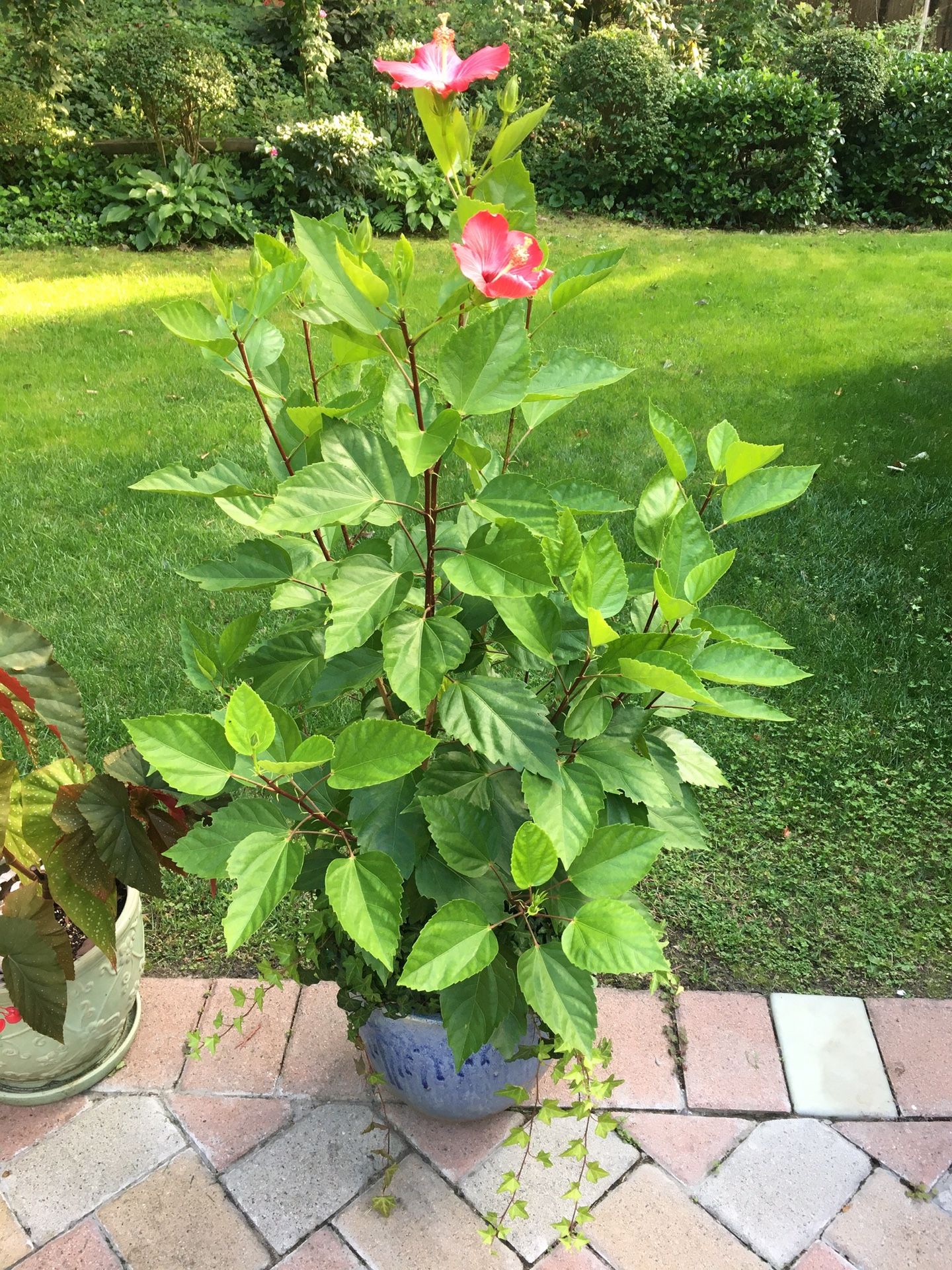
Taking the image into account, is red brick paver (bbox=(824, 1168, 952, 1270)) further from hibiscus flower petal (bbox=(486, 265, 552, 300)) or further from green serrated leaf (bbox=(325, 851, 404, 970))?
hibiscus flower petal (bbox=(486, 265, 552, 300))

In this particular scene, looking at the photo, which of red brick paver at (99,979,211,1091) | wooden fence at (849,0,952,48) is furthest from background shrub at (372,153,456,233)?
wooden fence at (849,0,952,48)

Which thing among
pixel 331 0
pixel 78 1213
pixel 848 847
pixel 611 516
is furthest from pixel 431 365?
pixel 331 0

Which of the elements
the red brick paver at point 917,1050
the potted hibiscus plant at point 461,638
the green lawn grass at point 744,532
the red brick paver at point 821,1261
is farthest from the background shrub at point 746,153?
the red brick paver at point 821,1261

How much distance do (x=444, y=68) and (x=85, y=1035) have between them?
5.38 ft

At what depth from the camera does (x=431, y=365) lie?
4.53 m

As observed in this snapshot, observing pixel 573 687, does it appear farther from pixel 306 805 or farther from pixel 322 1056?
pixel 322 1056

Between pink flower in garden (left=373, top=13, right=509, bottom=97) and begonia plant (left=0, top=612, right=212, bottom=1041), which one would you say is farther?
begonia plant (left=0, top=612, right=212, bottom=1041)

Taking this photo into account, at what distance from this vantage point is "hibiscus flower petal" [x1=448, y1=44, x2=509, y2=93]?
0.99 meters

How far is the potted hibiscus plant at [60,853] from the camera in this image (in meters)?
1.44

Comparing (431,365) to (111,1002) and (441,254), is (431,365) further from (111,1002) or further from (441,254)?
(111,1002)

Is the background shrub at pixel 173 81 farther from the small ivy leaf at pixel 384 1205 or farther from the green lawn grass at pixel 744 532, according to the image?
the small ivy leaf at pixel 384 1205

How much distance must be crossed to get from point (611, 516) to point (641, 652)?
2.44m

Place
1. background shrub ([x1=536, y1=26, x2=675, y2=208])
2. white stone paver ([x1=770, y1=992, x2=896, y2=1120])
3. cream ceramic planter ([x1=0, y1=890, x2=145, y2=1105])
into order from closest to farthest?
cream ceramic planter ([x1=0, y1=890, x2=145, y2=1105]) → white stone paver ([x1=770, y1=992, x2=896, y2=1120]) → background shrub ([x1=536, y1=26, x2=675, y2=208])

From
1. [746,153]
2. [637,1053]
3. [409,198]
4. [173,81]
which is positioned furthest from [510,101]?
[746,153]
